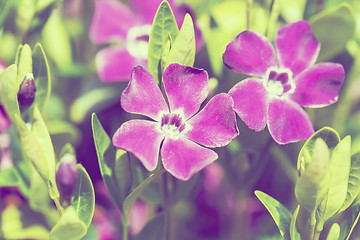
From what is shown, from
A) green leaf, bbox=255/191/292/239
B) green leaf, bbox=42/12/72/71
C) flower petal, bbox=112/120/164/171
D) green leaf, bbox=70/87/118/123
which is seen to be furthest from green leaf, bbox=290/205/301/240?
green leaf, bbox=42/12/72/71

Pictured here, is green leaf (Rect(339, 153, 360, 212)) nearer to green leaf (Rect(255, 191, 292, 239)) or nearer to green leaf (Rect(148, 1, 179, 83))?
green leaf (Rect(255, 191, 292, 239))

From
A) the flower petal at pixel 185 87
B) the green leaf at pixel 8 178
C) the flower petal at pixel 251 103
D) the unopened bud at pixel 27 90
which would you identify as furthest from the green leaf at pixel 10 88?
the flower petal at pixel 251 103

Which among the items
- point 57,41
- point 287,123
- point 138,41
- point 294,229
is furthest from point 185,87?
point 57,41

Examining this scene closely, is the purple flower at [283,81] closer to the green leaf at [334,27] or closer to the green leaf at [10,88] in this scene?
the green leaf at [334,27]

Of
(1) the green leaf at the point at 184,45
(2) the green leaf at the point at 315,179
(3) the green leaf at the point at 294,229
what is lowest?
(3) the green leaf at the point at 294,229

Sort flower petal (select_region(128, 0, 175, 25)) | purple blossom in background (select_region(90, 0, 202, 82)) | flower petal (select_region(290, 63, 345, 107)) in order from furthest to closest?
flower petal (select_region(128, 0, 175, 25)) → purple blossom in background (select_region(90, 0, 202, 82)) → flower petal (select_region(290, 63, 345, 107))

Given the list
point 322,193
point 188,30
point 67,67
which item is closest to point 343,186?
point 322,193

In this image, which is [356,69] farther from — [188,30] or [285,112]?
[188,30]
